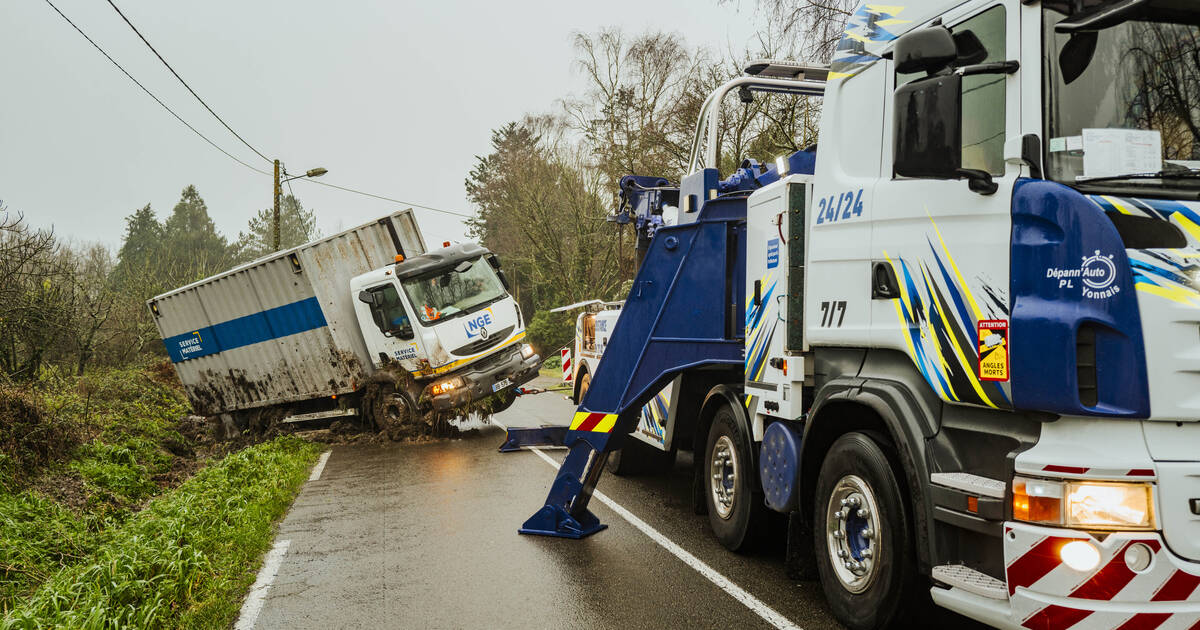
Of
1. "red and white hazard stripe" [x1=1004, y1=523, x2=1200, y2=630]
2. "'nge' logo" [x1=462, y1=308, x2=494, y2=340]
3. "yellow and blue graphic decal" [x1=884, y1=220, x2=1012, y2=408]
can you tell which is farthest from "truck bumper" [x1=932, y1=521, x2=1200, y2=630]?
"'nge' logo" [x1=462, y1=308, x2=494, y2=340]

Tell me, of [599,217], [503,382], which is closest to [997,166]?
[503,382]

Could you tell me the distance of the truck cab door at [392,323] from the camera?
1350 centimetres

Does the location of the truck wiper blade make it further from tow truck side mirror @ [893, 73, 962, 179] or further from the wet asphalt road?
the wet asphalt road

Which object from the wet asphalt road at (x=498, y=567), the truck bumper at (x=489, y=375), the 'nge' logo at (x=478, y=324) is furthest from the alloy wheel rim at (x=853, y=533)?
the 'nge' logo at (x=478, y=324)

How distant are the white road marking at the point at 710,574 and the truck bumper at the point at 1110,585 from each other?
1.66m

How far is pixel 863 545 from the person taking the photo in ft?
14.1

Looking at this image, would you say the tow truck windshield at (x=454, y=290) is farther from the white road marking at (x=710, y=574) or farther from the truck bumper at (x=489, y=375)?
the white road marking at (x=710, y=574)

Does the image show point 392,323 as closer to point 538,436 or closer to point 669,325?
point 538,436

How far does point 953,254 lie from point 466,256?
11.3 m

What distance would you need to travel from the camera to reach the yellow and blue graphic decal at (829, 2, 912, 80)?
14.4ft

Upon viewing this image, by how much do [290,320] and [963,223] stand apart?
12.9m

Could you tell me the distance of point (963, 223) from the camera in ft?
11.8

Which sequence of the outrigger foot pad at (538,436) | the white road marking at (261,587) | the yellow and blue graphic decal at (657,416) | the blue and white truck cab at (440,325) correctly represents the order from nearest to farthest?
1. the white road marking at (261,587)
2. the yellow and blue graphic decal at (657,416)
3. the outrigger foot pad at (538,436)
4. the blue and white truck cab at (440,325)

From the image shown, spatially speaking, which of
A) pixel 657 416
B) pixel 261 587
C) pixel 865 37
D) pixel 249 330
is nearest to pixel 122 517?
pixel 261 587
